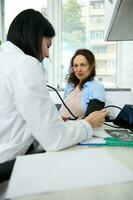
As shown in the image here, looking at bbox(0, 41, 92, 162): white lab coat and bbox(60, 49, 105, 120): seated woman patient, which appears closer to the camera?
bbox(0, 41, 92, 162): white lab coat

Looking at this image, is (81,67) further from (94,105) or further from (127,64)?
(127,64)

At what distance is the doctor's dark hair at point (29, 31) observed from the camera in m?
0.91

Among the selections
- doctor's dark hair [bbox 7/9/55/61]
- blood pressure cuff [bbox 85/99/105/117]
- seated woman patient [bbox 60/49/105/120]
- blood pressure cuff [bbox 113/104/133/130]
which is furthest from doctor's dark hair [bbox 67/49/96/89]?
doctor's dark hair [bbox 7/9/55/61]

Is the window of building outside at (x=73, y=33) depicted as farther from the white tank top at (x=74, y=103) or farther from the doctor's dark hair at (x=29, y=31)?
the doctor's dark hair at (x=29, y=31)

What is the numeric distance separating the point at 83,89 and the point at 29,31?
0.92 m

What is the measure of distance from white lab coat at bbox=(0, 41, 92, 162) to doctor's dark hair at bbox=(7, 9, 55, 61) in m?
0.05

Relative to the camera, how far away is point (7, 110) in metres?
0.83

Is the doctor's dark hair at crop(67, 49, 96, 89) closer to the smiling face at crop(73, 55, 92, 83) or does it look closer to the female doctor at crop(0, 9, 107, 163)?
the smiling face at crop(73, 55, 92, 83)

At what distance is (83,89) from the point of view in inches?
69.9

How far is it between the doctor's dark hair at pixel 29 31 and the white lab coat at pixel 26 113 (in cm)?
5

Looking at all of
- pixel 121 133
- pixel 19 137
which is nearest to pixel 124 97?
pixel 121 133

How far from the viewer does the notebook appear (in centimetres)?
87

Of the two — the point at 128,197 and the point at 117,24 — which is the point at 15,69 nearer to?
the point at 128,197

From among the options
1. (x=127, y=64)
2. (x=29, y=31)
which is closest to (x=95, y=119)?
(x=29, y=31)
